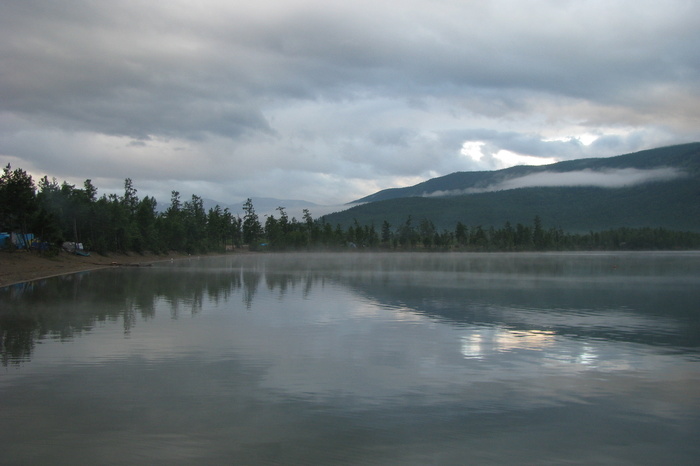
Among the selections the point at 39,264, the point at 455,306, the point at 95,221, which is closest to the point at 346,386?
the point at 455,306

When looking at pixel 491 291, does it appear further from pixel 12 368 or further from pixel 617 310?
pixel 12 368

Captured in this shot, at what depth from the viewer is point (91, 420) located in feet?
37.8

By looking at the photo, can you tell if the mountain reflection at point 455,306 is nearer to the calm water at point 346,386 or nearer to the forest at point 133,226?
the calm water at point 346,386

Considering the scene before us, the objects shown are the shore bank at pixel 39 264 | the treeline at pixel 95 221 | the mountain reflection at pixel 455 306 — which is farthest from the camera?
the treeline at pixel 95 221

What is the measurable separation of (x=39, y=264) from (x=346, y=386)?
2224 inches

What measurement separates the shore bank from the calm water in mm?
22109

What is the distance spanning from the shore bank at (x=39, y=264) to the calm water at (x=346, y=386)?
72.5ft

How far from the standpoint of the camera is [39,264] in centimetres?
6025

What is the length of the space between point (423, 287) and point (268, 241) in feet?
461

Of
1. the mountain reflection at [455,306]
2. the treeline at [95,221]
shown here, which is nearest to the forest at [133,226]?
the treeline at [95,221]

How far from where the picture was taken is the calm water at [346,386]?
10.3 metres

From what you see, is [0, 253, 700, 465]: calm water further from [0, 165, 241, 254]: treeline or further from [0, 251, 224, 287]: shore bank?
[0, 165, 241, 254]: treeline

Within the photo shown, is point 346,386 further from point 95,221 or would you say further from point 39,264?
point 95,221

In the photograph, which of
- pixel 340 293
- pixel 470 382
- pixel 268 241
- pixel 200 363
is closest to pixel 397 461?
pixel 470 382
